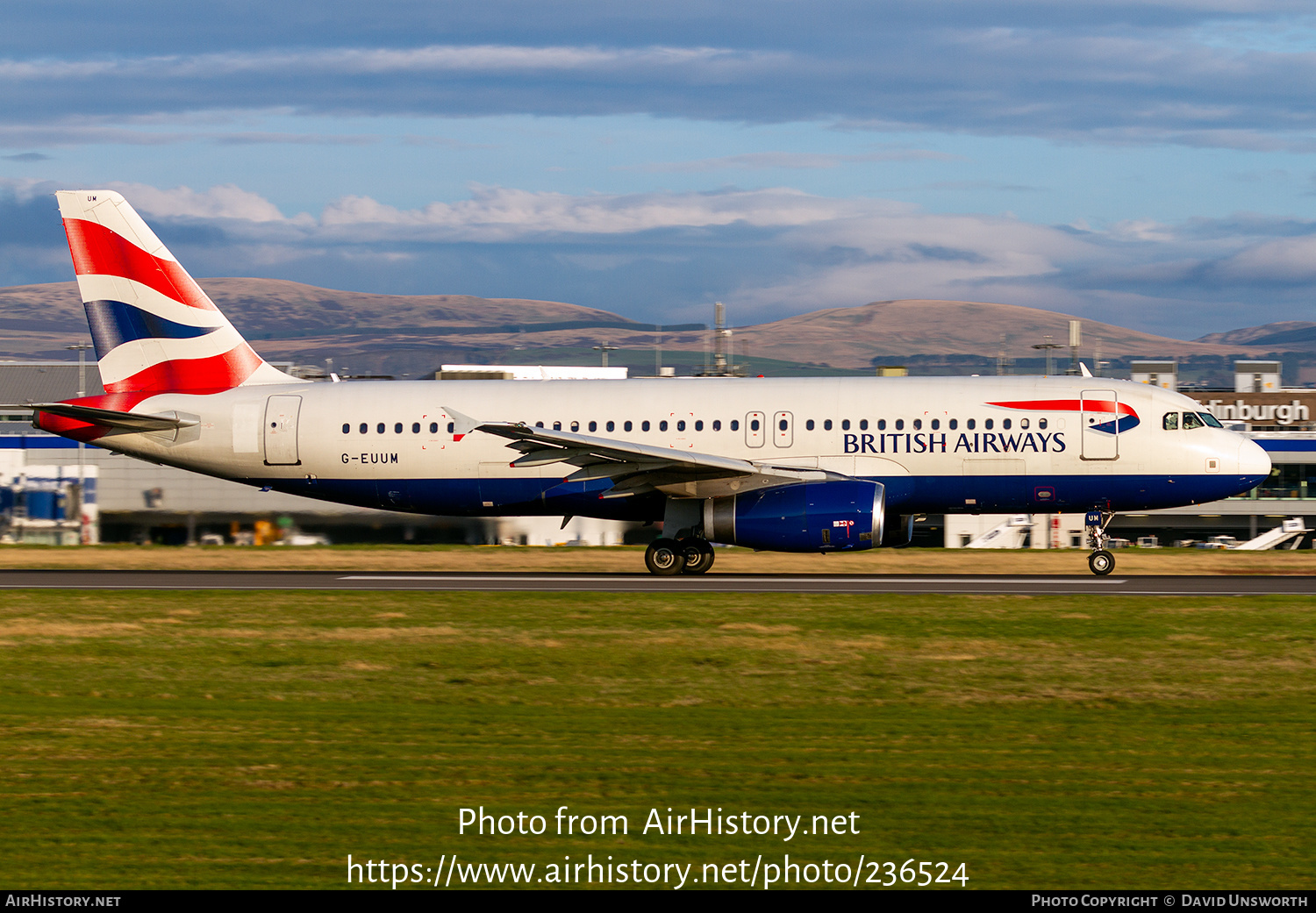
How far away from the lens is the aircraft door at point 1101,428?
28594 millimetres

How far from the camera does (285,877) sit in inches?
331

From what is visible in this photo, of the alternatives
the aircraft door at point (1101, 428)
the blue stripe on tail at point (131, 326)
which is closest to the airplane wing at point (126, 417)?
the blue stripe on tail at point (131, 326)

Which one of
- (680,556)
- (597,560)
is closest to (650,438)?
(680,556)

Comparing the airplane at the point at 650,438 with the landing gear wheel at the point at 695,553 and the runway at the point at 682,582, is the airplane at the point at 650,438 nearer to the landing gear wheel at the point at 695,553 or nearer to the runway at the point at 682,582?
the landing gear wheel at the point at 695,553

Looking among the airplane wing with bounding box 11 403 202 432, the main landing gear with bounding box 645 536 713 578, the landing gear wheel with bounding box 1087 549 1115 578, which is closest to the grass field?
the main landing gear with bounding box 645 536 713 578

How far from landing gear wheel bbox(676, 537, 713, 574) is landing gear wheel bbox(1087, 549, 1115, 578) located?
26.9 ft

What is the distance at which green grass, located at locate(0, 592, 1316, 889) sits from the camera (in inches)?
353

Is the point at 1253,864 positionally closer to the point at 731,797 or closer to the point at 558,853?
the point at 731,797

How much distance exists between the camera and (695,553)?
29.5m

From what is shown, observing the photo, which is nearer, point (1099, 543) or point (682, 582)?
point (682, 582)

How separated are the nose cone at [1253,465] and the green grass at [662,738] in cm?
768

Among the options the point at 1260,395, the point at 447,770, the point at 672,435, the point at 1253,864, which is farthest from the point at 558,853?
the point at 1260,395

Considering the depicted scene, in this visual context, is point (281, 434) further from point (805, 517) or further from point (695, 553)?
point (805, 517)

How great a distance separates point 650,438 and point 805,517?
458cm
